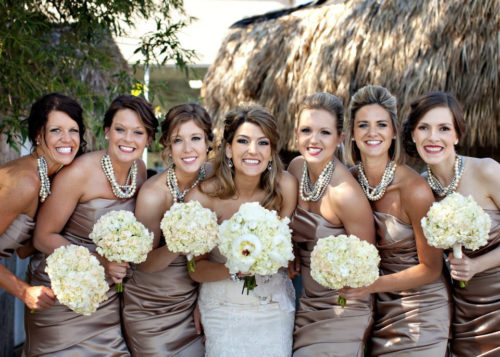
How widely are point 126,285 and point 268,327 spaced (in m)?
1.13

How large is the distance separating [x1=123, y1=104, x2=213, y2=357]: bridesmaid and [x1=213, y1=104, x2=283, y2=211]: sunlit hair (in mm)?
166

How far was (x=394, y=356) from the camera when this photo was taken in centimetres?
314

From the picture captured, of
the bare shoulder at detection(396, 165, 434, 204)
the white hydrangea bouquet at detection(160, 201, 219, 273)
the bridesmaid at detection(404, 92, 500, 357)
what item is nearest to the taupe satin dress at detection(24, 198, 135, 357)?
the white hydrangea bouquet at detection(160, 201, 219, 273)

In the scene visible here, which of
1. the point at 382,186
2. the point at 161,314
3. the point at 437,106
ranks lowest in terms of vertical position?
the point at 161,314

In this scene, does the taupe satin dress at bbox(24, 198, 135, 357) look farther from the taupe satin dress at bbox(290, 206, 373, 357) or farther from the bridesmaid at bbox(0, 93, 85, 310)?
the taupe satin dress at bbox(290, 206, 373, 357)

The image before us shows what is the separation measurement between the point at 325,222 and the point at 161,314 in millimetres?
1417

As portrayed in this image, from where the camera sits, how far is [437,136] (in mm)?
3123

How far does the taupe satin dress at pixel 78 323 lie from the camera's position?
10.4 ft

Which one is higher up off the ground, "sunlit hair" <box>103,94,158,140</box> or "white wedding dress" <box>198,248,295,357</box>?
"sunlit hair" <box>103,94,158,140</box>

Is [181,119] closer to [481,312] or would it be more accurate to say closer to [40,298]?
[40,298]

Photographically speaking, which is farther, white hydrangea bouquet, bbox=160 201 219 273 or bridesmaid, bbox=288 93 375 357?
bridesmaid, bbox=288 93 375 357

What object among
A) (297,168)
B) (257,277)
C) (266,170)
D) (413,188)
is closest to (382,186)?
(413,188)

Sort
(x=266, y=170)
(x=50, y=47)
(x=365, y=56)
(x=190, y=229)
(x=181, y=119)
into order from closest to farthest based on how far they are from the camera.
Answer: (x=190, y=229) < (x=181, y=119) < (x=266, y=170) < (x=50, y=47) < (x=365, y=56)

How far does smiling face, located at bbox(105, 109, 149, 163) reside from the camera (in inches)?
131
